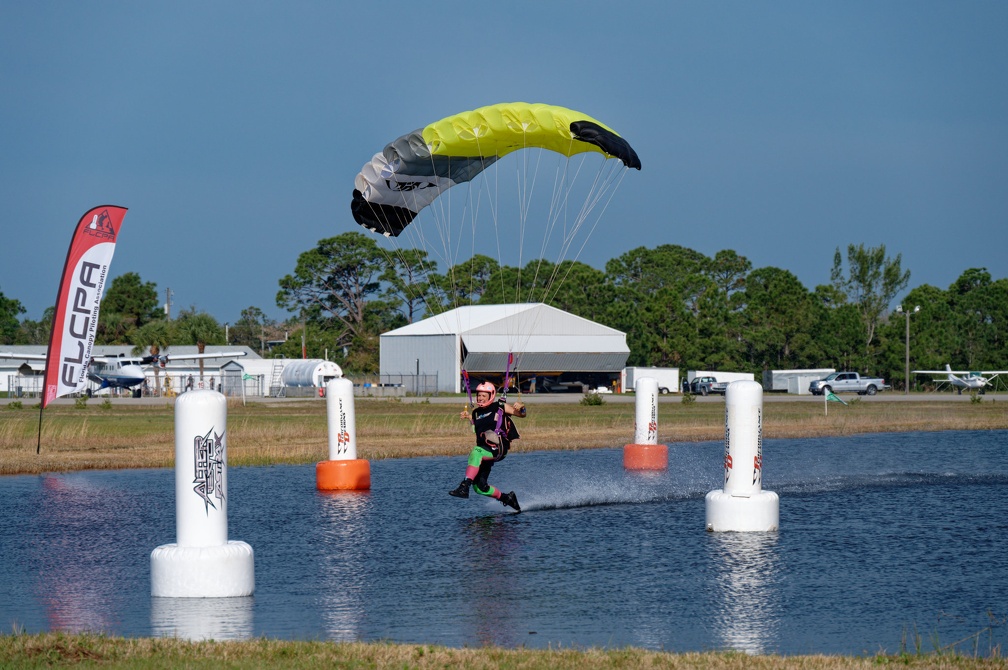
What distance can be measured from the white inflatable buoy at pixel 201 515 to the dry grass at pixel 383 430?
14.7m

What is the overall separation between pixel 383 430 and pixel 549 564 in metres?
25.4

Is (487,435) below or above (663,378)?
above

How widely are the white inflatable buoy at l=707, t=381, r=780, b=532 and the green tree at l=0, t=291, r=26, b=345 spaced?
120056 millimetres

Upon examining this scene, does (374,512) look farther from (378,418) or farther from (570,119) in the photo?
(378,418)

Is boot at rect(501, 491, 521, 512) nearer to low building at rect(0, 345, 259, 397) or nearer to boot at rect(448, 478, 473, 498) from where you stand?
boot at rect(448, 478, 473, 498)

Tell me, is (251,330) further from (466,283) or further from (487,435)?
(487,435)

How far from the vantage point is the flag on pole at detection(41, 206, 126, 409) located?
2519 cm

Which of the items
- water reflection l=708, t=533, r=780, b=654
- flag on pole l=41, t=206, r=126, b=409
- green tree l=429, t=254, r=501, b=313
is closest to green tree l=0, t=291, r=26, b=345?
green tree l=429, t=254, r=501, b=313

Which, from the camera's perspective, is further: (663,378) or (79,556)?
(663,378)

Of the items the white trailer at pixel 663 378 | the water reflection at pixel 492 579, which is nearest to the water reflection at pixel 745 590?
the water reflection at pixel 492 579

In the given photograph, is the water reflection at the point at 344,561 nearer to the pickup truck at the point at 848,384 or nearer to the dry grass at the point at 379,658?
the dry grass at the point at 379,658

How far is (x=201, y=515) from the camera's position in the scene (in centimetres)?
1070

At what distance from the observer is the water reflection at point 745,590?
362 inches

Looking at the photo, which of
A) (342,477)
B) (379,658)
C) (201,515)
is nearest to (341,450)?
(342,477)
